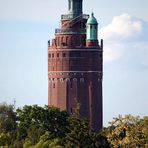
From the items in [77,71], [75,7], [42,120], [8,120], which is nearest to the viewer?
[8,120]

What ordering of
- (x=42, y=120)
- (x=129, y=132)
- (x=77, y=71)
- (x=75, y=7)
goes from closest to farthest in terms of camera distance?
(x=129, y=132), (x=42, y=120), (x=77, y=71), (x=75, y=7)

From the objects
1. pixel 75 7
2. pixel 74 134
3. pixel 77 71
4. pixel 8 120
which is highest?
pixel 75 7

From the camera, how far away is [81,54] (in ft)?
474

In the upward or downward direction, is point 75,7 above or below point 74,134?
above

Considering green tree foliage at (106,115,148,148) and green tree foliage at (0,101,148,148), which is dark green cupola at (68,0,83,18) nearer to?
green tree foliage at (0,101,148,148)

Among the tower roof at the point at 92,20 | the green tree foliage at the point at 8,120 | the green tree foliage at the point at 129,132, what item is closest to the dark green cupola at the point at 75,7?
the tower roof at the point at 92,20

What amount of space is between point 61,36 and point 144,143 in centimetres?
5198

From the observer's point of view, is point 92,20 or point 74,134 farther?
point 92,20

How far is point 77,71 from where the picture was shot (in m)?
144

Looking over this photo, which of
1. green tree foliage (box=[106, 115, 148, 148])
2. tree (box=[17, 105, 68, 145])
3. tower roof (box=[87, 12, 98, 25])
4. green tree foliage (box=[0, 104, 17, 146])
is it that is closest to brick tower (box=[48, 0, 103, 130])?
tower roof (box=[87, 12, 98, 25])

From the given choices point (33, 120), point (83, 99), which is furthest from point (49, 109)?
point (83, 99)

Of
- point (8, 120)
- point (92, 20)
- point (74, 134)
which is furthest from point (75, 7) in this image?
point (74, 134)

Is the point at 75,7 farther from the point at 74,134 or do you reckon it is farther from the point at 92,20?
the point at 74,134

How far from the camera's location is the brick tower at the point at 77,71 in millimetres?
143875
